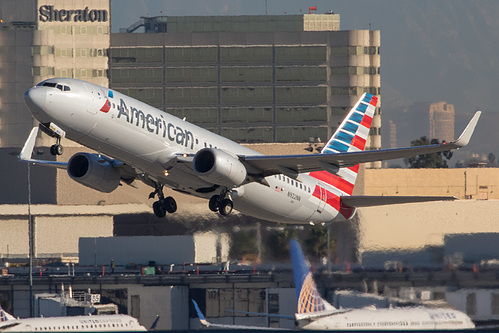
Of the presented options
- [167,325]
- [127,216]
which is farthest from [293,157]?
[127,216]

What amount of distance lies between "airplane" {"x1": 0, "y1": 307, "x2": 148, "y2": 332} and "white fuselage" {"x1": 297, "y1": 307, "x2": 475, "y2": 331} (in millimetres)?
11509

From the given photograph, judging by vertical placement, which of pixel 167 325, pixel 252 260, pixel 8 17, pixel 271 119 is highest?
pixel 8 17

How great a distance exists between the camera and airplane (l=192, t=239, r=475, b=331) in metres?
54.7

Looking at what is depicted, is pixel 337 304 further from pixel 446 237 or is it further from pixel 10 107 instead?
pixel 10 107

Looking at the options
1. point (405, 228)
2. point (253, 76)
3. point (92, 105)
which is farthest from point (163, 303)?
point (253, 76)

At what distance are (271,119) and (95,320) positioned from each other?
397 ft

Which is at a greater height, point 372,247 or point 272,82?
point 272,82

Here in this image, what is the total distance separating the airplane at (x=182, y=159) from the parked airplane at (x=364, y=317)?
412 centimetres

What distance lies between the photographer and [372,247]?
200 ft

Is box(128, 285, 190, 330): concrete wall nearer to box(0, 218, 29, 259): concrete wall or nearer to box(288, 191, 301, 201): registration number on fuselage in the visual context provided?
box(288, 191, 301, 201): registration number on fuselage

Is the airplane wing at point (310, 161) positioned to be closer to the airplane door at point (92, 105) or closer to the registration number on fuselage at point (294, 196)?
the registration number on fuselage at point (294, 196)

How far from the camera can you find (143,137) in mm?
47938

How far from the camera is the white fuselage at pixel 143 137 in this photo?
4588cm

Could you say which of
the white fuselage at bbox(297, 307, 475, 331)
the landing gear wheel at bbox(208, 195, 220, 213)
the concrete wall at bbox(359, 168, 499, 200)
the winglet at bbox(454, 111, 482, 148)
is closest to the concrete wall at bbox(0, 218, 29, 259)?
the concrete wall at bbox(359, 168, 499, 200)
